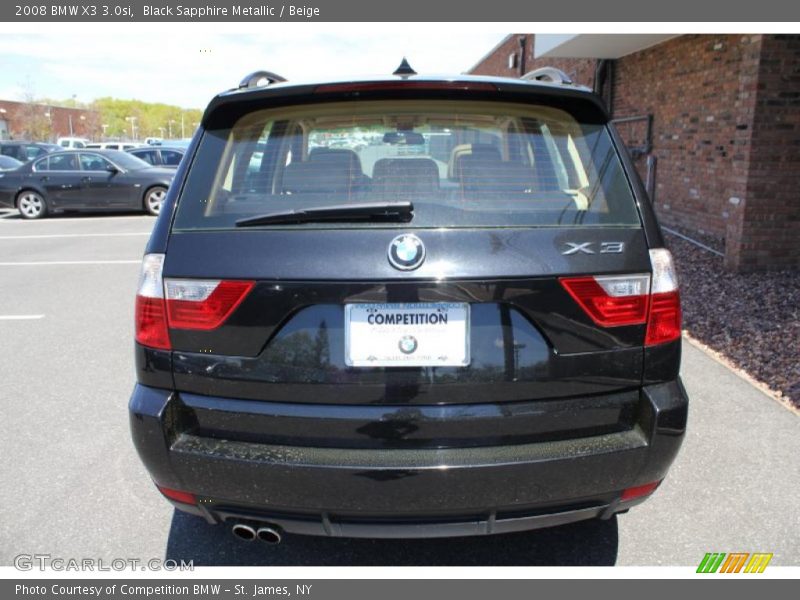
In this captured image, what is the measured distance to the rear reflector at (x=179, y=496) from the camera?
88.2 inches

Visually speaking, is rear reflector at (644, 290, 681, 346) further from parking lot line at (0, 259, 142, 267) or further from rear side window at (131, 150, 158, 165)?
rear side window at (131, 150, 158, 165)

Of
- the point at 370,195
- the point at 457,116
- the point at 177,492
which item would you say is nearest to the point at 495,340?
the point at 370,195

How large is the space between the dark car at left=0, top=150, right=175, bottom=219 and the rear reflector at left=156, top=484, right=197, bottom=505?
14182 millimetres

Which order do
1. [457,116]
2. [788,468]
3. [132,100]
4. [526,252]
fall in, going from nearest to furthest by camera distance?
[526,252], [457,116], [788,468], [132,100]

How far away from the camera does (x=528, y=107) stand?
2438 millimetres

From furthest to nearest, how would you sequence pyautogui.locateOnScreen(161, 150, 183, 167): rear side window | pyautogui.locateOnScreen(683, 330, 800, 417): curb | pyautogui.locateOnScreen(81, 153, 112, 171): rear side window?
1. pyautogui.locateOnScreen(161, 150, 183, 167): rear side window
2. pyautogui.locateOnScreen(81, 153, 112, 171): rear side window
3. pyautogui.locateOnScreen(683, 330, 800, 417): curb

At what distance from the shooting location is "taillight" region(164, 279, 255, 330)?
83.0 inches

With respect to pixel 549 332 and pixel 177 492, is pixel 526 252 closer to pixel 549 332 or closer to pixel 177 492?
pixel 549 332

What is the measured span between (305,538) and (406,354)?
1.24 m

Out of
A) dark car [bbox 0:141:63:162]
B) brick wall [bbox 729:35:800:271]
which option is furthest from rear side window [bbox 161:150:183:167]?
brick wall [bbox 729:35:800:271]

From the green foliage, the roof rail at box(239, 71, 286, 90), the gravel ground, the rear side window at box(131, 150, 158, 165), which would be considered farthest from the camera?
the green foliage

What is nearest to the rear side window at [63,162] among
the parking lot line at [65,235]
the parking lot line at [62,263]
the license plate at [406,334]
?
the parking lot line at [65,235]

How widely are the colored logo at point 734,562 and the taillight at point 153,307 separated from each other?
2.26 meters

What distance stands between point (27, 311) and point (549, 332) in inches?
255
